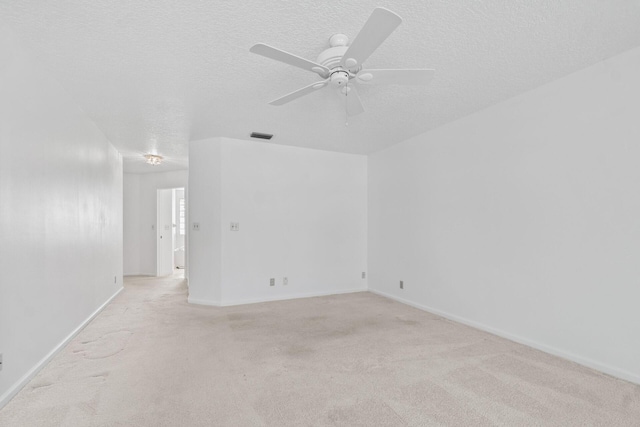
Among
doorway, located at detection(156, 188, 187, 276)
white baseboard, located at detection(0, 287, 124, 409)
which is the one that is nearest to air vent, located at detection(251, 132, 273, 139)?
white baseboard, located at detection(0, 287, 124, 409)

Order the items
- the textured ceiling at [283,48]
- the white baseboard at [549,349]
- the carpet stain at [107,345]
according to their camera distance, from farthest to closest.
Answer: the carpet stain at [107,345] < the white baseboard at [549,349] < the textured ceiling at [283,48]

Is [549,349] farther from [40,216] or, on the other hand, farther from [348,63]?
[40,216]

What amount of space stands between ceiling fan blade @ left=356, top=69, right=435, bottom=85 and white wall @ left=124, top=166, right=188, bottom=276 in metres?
6.35

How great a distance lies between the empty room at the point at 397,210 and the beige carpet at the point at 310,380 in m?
0.02

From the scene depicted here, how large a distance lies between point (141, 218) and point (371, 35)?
7461mm

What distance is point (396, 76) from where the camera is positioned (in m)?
2.15

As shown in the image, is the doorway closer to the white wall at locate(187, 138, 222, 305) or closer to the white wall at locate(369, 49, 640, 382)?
the white wall at locate(187, 138, 222, 305)

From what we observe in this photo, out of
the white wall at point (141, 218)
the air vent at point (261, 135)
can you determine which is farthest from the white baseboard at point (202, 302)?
the white wall at point (141, 218)

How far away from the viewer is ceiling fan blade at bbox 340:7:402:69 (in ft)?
4.94

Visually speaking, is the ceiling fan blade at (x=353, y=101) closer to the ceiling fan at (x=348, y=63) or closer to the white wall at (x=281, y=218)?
the ceiling fan at (x=348, y=63)

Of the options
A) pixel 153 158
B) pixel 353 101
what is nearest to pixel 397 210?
pixel 353 101

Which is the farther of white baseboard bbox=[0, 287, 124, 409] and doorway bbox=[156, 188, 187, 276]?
doorway bbox=[156, 188, 187, 276]

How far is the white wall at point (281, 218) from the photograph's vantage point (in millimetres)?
4742

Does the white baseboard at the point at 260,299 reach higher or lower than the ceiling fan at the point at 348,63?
lower
